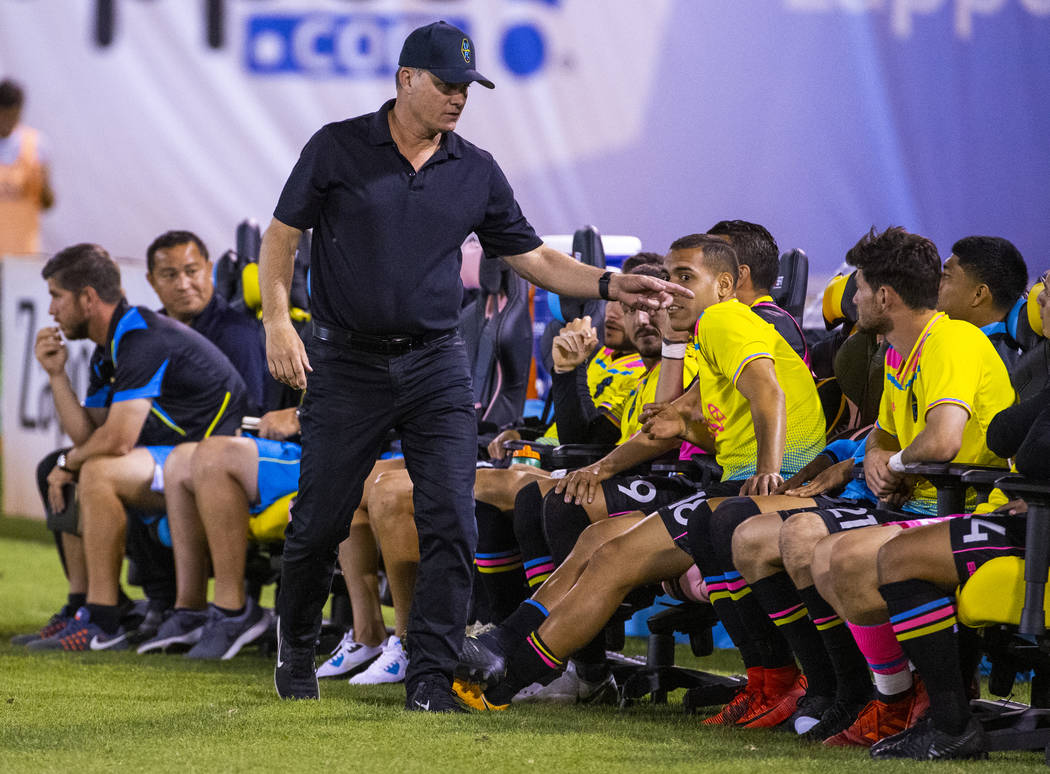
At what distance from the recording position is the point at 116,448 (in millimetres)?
5375

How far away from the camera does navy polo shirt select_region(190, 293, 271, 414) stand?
233 inches

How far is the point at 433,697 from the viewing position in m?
3.68

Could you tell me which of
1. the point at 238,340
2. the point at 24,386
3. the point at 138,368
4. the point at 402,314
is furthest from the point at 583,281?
the point at 24,386

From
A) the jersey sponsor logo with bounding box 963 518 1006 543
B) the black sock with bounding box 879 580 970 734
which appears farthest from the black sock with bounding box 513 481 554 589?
the jersey sponsor logo with bounding box 963 518 1006 543

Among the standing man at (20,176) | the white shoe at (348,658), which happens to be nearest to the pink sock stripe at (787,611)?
the white shoe at (348,658)

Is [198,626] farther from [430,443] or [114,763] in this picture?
[114,763]

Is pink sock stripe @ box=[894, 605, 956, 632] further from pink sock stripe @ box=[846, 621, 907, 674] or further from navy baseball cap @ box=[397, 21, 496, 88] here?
navy baseball cap @ box=[397, 21, 496, 88]

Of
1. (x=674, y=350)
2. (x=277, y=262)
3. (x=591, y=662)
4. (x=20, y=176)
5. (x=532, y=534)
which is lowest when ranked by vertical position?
(x=591, y=662)

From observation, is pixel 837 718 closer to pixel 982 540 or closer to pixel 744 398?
pixel 982 540

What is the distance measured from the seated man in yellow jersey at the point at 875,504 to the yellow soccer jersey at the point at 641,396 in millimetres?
832

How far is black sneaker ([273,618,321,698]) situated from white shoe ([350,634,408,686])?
0.45 m

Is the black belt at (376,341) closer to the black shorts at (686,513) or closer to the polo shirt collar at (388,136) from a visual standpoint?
the polo shirt collar at (388,136)

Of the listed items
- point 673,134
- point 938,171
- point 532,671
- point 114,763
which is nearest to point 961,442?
point 532,671

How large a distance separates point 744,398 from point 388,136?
1.12 meters
